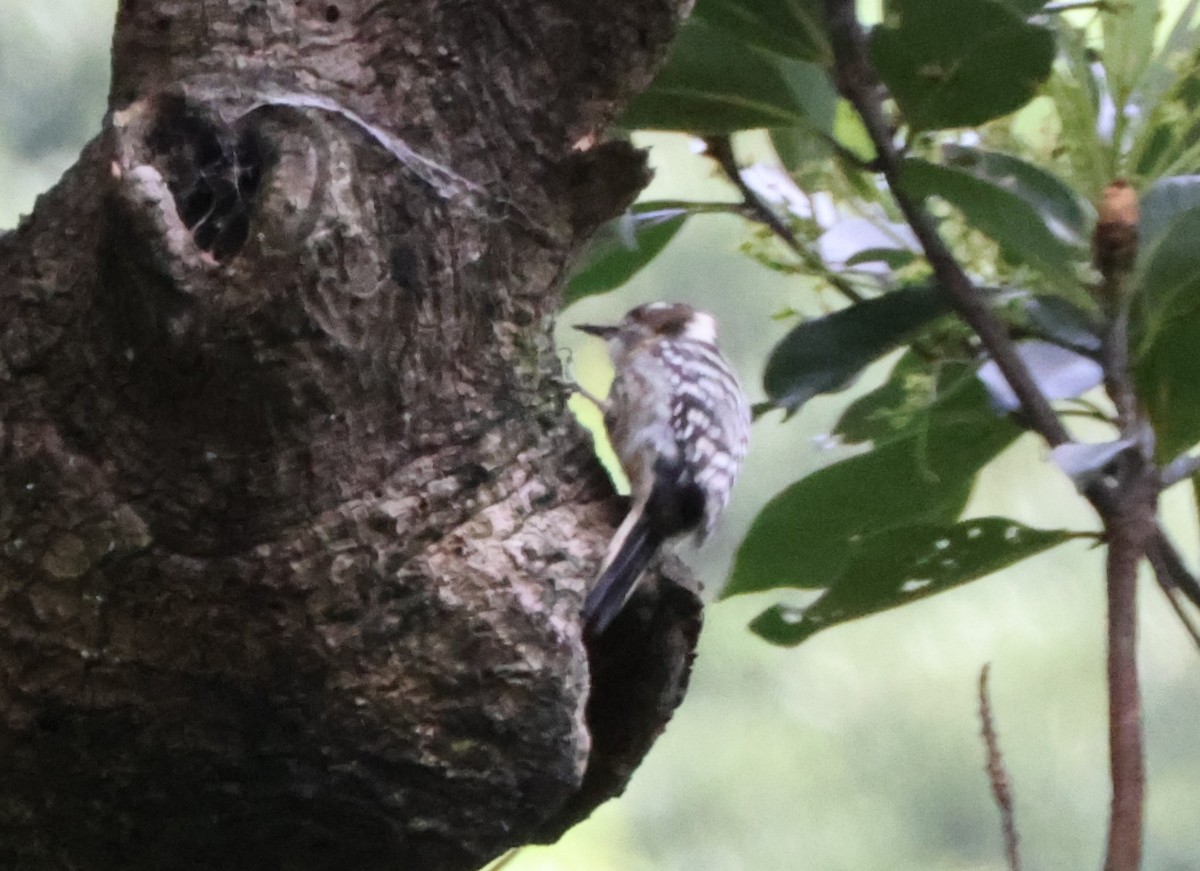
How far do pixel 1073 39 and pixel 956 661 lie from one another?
0.86m

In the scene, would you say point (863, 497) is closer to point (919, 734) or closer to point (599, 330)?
point (599, 330)

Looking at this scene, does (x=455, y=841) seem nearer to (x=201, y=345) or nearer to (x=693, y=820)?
(x=201, y=345)

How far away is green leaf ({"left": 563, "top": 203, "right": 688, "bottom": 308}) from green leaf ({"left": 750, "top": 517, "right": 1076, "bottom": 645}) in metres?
0.37

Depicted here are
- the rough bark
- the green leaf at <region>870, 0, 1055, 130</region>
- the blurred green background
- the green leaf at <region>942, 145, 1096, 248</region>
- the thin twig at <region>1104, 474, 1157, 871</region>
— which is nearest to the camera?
the rough bark

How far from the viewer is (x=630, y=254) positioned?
1.33m

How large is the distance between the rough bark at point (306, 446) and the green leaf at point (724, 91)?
0.15 metres

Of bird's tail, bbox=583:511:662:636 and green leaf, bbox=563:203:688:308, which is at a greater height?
green leaf, bbox=563:203:688:308

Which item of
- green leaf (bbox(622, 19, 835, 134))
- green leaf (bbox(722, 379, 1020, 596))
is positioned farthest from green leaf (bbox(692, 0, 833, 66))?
green leaf (bbox(722, 379, 1020, 596))

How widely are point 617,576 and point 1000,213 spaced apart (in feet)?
1.34

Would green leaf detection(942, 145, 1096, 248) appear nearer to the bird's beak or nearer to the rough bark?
the rough bark

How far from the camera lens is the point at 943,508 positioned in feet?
4.12

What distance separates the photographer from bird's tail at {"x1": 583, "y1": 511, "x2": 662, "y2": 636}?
2.93ft

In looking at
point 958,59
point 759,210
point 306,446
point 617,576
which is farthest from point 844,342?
point 306,446

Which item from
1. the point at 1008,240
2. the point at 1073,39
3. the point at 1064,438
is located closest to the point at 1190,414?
the point at 1064,438
